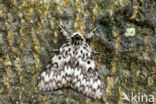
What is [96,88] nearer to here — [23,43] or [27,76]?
[27,76]

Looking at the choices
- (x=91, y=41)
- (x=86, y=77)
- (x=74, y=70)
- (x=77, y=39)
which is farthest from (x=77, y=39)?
(x=86, y=77)

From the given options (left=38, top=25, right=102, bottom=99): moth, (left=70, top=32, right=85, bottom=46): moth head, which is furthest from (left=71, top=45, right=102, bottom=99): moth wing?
(left=70, top=32, right=85, bottom=46): moth head

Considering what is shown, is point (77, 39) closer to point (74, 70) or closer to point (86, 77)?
point (74, 70)

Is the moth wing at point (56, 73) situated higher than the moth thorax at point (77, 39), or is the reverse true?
the moth thorax at point (77, 39)

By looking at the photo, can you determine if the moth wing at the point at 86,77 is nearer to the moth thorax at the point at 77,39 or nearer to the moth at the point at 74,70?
the moth at the point at 74,70

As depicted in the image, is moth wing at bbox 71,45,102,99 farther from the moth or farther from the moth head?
the moth head

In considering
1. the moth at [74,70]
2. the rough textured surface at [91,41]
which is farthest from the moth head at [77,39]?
the rough textured surface at [91,41]

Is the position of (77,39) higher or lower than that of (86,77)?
Answer: higher

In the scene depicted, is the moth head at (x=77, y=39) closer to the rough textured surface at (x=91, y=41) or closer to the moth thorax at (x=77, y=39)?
the moth thorax at (x=77, y=39)
